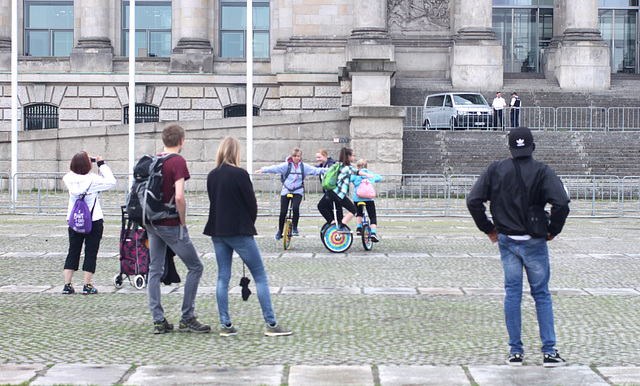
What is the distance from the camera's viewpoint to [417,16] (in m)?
39.1

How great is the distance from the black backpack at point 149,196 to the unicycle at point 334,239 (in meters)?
6.57

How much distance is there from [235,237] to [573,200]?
1749 cm

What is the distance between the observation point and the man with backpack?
822 cm

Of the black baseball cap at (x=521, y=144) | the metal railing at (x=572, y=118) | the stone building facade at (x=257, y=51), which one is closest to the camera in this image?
the black baseball cap at (x=521, y=144)

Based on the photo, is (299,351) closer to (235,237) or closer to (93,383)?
(235,237)

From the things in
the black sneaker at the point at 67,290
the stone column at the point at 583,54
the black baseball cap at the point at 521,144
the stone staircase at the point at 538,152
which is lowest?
the black sneaker at the point at 67,290

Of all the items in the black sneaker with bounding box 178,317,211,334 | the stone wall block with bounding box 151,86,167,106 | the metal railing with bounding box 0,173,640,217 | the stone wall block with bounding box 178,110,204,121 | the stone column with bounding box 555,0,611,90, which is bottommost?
the black sneaker with bounding box 178,317,211,334

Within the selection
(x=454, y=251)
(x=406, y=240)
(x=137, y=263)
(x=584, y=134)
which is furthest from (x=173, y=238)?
(x=584, y=134)

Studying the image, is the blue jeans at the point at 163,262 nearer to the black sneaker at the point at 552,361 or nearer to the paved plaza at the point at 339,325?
the paved plaza at the point at 339,325

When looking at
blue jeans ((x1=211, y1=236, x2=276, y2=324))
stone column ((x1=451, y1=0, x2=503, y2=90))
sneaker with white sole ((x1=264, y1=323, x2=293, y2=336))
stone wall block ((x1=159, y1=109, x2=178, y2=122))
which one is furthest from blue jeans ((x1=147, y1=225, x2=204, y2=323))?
stone wall block ((x1=159, y1=109, x2=178, y2=122))

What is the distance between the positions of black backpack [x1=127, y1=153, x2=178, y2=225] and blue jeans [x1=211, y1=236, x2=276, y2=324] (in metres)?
0.48

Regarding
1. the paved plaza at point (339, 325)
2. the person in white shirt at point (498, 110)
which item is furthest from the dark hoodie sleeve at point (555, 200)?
the person in white shirt at point (498, 110)

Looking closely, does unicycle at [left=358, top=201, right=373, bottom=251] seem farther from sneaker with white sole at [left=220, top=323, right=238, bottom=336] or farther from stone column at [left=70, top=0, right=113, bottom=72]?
stone column at [left=70, top=0, right=113, bottom=72]

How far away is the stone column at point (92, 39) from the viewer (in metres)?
38.6
